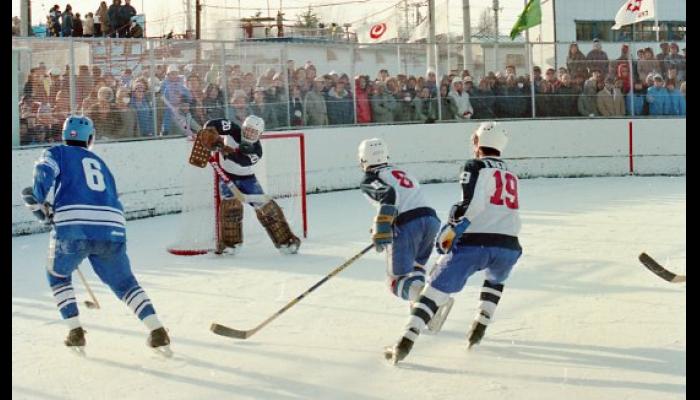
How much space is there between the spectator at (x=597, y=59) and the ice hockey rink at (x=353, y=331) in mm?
6664

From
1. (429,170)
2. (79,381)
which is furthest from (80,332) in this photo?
(429,170)

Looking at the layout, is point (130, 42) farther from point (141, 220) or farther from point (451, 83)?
point (451, 83)

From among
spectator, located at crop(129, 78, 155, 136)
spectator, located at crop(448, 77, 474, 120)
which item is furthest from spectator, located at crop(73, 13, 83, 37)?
spectator, located at crop(448, 77, 474, 120)

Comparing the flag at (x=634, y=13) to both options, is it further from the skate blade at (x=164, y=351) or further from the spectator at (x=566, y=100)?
the skate blade at (x=164, y=351)

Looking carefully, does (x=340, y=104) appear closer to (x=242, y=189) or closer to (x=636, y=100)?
(x=636, y=100)

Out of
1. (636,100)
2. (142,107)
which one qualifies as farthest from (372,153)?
(636,100)

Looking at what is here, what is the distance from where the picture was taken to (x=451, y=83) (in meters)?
14.8

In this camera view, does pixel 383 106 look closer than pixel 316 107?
No

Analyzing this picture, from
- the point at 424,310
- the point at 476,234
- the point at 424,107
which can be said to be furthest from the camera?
the point at 424,107

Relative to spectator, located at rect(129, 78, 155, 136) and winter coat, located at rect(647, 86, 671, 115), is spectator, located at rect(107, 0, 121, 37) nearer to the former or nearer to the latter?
spectator, located at rect(129, 78, 155, 136)

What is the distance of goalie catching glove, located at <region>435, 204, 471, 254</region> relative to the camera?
15.4ft

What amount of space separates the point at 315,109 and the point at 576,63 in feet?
14.5

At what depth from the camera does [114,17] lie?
13914 mm

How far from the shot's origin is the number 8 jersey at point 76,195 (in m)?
4.90
